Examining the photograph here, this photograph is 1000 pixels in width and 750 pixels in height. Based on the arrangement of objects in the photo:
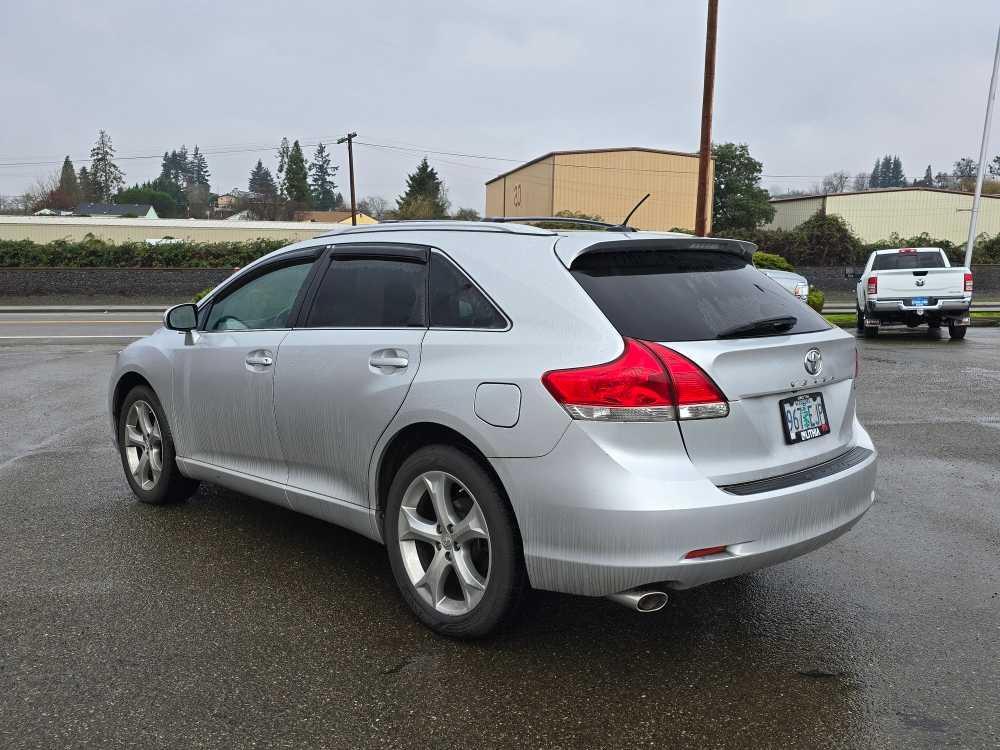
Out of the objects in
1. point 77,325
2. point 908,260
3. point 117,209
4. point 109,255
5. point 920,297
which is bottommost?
point 77,325

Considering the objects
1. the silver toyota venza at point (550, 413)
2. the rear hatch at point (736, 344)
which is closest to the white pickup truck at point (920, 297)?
the silver toyota venza at point (550, 413)

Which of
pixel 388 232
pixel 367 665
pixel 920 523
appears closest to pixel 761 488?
pixel 367 665

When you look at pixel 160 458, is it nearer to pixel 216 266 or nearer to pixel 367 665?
pixel 367 665

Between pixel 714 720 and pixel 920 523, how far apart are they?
2.84 metres

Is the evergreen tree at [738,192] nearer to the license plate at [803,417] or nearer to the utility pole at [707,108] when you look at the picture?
the utility pole at [707,108]

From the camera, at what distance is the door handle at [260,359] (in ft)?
14.6

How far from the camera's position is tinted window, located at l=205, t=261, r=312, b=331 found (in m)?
4.61

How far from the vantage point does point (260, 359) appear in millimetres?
4496

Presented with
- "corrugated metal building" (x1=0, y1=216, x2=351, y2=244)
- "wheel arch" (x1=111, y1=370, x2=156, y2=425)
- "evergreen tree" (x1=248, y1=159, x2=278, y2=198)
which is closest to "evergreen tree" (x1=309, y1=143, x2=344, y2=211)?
"evergreen tree" (x1=248, y1=159, x2=278, y2=198)

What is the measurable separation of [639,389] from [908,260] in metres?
17.8

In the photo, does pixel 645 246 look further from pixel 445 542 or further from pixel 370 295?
pixel 445 542

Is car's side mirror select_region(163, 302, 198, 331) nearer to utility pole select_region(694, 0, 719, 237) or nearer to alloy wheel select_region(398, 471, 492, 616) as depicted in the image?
alloy wheel select_region(398, 471, 492, 616)

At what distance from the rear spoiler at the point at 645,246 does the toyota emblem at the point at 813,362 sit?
1.99ft


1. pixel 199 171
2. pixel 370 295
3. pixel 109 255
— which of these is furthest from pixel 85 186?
pixel 370 295
